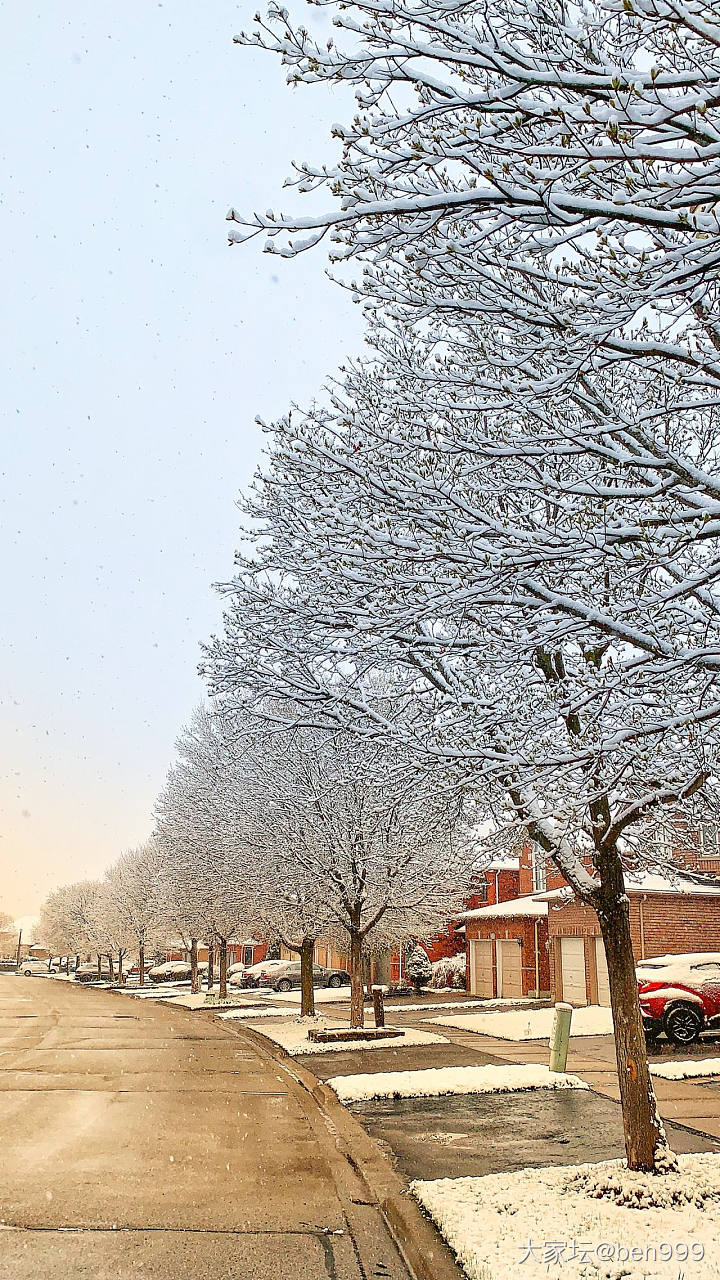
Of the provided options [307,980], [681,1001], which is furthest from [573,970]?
[681,1001]

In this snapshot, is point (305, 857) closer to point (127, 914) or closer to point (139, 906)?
point (139, 906)

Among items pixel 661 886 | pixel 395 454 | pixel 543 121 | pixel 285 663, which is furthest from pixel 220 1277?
pixel 661 886

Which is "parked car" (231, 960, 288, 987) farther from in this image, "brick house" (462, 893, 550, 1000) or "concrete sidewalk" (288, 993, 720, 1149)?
"concrete sidewalk" (288, 993, 720, 1149)

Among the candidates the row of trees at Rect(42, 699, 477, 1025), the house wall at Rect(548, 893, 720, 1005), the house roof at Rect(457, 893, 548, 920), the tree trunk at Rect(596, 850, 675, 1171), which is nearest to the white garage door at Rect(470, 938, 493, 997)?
the house roof at Rect(457, 893, 548, 920)

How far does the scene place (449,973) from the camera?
147ft

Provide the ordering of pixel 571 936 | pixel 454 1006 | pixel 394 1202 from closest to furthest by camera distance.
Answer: pixel 394 1202
pixel 571 936
pixel 454 1006

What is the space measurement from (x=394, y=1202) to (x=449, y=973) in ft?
125

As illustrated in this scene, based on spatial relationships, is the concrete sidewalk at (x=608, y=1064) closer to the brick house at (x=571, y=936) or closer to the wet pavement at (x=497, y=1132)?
the wet pavement at (x=497, y=1132)

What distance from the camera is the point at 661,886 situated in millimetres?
25672

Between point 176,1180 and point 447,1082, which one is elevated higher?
point 176,1180

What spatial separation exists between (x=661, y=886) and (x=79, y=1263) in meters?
21.2

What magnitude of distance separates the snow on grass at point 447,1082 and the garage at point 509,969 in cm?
2002

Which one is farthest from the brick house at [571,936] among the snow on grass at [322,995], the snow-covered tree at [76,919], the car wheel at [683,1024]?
the snow-covered tree at [76,919]

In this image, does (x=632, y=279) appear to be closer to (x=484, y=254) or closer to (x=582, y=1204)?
(x=484, y=254)
